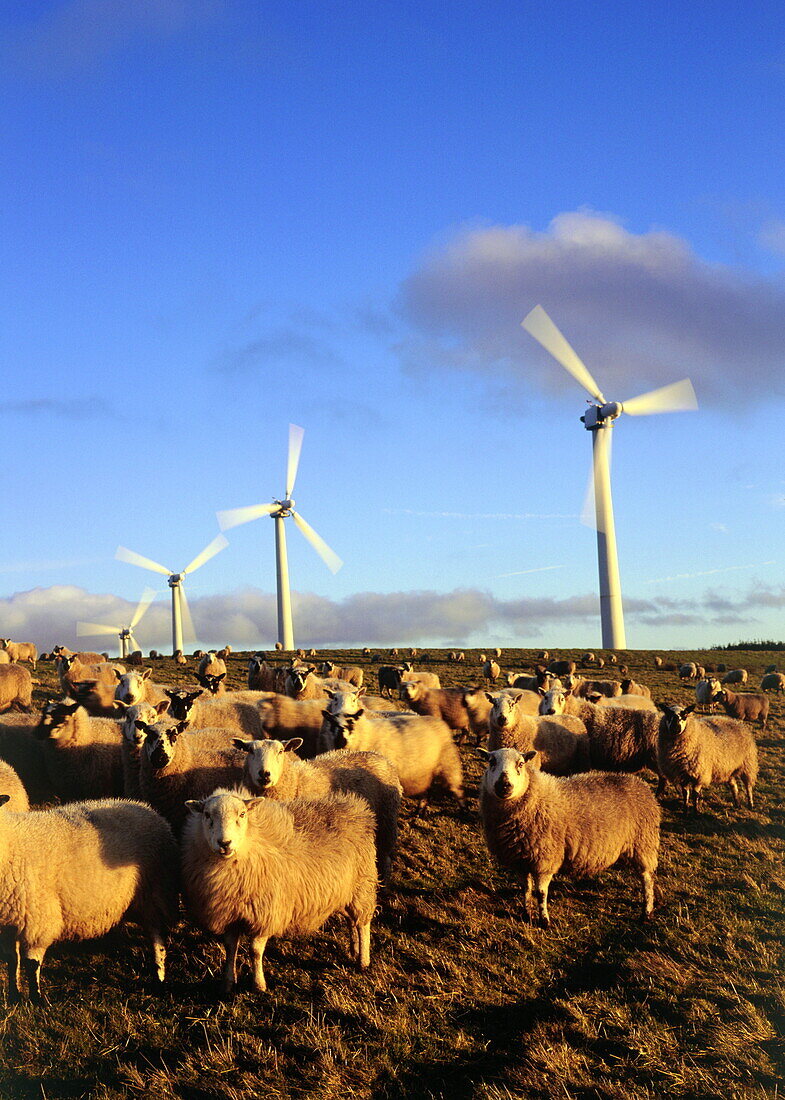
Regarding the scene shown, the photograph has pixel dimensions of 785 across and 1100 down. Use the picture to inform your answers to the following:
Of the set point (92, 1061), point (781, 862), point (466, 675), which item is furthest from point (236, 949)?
point (466, 675)

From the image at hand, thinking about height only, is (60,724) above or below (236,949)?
above

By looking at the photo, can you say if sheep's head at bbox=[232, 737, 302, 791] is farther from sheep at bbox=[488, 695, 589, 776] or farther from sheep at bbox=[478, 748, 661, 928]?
sheep at bbox=[488, 695, 589, 776]

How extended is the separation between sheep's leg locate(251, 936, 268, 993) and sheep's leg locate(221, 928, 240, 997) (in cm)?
19

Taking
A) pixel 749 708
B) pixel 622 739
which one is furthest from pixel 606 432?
pixel 622 739

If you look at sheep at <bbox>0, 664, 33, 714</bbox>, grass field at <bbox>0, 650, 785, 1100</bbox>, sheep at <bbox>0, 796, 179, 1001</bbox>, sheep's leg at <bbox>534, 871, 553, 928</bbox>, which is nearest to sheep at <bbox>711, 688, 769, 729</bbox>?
grass field at <bbox>0, 650, 785, 1100</bbox>

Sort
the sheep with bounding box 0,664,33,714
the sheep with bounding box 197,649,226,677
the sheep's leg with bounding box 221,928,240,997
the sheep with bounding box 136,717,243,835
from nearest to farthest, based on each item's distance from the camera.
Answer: the sheep's leg with bounding box 221,928,240,997
the sheep with bounding box 136,717,243,835
the sheep with bounding box 0,664,33,714
the sheep with bounding box 197,649,226,677

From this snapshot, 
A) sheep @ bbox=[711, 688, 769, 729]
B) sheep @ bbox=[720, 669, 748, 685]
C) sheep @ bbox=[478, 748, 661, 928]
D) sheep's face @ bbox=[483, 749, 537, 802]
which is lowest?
sheep @ bbox=[720, 669, 748, 685]

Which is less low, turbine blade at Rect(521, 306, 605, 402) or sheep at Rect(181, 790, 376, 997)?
turbine blade at Rect(521, 306, 605, 402)

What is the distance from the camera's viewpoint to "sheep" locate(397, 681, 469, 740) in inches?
856

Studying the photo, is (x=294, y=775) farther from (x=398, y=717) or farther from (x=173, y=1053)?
(x=398, y=717)

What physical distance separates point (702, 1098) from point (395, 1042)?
2.68m

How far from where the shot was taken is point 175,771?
11.3 meters

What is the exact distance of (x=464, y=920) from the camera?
1061cm

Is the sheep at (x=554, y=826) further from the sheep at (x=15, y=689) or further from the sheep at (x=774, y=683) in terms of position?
the sheep at (x=774, y=683)
